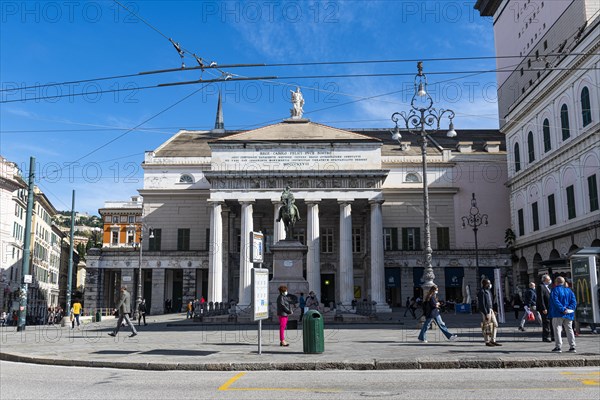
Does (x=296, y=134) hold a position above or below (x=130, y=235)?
above

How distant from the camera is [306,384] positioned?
926 centimetres

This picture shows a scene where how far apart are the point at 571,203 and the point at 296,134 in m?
24.6

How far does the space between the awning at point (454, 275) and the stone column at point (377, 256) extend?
909cm

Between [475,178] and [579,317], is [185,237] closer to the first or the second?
[475,178]

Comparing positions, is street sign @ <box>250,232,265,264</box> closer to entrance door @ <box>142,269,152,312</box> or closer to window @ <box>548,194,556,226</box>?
window @ <box>548,194,556,226</box>

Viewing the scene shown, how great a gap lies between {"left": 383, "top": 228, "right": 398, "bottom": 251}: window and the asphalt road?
45052 millimetres

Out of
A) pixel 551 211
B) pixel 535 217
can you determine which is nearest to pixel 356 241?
pixel 535 217

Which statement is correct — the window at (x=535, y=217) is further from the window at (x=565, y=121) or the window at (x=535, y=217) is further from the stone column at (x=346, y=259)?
the stone column at (x=346, y=259)

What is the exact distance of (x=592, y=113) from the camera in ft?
105

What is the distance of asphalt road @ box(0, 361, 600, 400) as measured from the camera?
322 inches

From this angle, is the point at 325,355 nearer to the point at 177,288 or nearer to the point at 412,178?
the point at 412,178

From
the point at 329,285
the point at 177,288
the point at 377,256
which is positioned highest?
the point at 377,256

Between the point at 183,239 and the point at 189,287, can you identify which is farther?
the point at 183,239

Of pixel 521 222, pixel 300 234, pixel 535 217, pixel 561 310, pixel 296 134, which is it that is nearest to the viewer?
pixel 561 310
